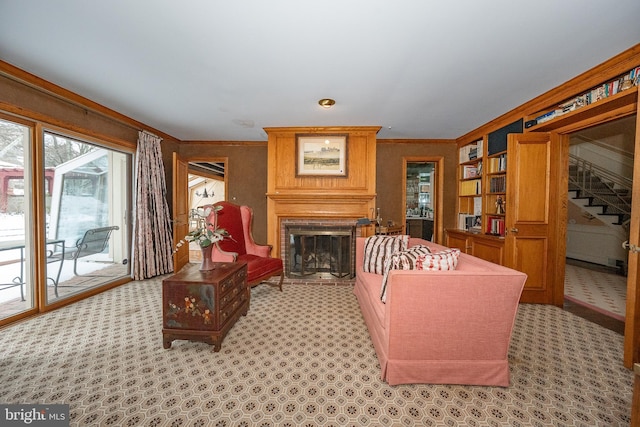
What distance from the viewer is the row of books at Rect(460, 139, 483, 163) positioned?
166 inches

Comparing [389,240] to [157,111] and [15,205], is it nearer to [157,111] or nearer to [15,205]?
[157,111]

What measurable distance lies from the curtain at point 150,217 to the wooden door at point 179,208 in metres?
0.15

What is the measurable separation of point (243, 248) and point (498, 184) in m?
3.68

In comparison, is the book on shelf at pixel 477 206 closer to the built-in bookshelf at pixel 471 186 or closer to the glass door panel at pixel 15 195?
the built-in bookshelf at pixel 471 186

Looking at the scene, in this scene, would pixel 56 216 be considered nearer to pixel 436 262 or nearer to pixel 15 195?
pixel 15 195

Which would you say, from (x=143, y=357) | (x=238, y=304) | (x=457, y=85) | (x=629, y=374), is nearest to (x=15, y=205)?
(x=143, y=357)

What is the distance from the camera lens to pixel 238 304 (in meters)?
2.59

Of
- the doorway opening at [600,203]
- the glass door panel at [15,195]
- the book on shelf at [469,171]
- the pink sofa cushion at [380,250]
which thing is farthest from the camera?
the doorway opening at [600,203]

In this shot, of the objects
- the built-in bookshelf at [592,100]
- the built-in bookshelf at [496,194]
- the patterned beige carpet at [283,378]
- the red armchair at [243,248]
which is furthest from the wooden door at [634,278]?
the red armchair at [243,248]

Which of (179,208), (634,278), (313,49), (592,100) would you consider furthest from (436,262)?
(179,208)

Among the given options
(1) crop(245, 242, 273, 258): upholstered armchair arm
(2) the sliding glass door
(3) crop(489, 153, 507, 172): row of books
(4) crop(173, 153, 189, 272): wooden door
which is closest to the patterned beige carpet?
(2) the sliding glass door

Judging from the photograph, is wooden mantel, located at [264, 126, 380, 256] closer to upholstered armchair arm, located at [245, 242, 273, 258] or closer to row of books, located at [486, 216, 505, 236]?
upholstered armchair arm, located at [245, 242, 273, 258]

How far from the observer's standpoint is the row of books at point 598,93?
2133 millimetres

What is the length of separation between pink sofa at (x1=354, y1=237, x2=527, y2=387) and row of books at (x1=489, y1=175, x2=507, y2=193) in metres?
2.33
